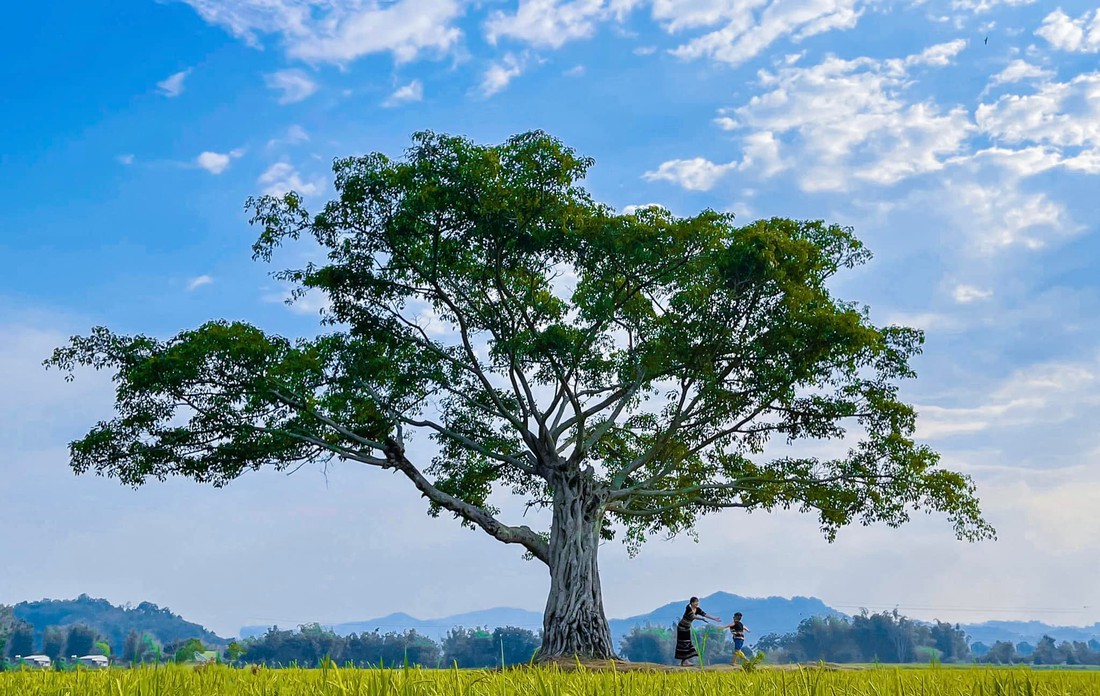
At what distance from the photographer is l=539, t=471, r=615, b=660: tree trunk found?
18984 mm

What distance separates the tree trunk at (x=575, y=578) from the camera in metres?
19.0

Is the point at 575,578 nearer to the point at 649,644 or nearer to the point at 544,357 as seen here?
the point at 544,357

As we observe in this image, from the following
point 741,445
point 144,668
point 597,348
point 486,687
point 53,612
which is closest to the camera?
point 486,687

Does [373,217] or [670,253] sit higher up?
[373,217]

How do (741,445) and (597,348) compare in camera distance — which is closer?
(597,348)

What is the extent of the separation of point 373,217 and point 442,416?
5169 mm

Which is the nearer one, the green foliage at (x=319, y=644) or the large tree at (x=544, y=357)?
the large tree at (x=544, y=357)

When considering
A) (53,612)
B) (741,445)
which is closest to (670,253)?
(741,445)

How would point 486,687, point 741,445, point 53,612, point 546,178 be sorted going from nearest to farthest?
point 486,687
point 546,178
point 741,445
point 53,612

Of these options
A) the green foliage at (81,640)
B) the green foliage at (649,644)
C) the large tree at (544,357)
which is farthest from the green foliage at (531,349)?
the green foliage at (649,644)

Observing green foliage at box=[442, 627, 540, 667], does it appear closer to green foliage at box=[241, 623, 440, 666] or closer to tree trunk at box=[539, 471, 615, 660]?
green foliage at box=[241, 623, 440, 666]

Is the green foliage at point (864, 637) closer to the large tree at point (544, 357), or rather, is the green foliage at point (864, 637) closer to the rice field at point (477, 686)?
the large tree at point (544, 357)

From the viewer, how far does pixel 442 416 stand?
21.8 m

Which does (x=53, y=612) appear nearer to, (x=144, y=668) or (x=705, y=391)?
(x=705, y=391)
